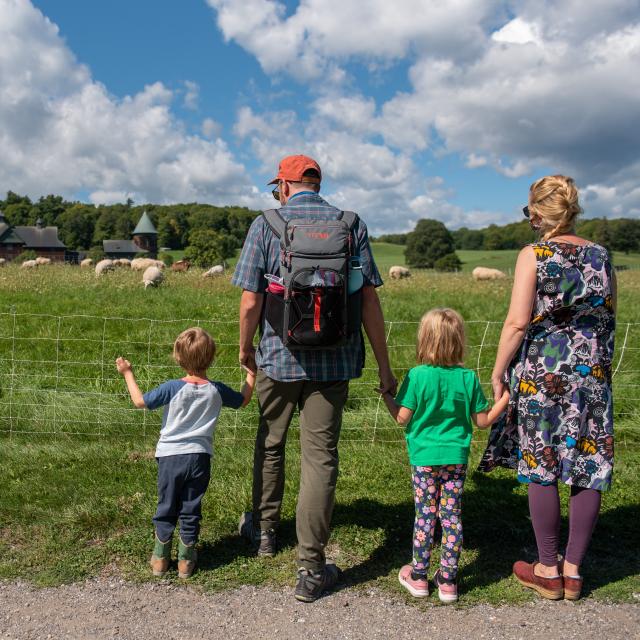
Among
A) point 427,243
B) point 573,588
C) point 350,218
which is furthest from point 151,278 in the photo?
point 427,243

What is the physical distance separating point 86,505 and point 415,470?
236 centimetres

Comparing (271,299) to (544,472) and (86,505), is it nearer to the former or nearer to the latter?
(544,472)

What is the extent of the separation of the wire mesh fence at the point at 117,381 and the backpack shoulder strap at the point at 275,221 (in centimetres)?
300

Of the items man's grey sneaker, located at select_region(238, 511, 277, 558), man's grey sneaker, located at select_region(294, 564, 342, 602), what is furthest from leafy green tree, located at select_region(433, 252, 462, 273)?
man's grey sneaker, located at select_region(294, 564, 342, 602)

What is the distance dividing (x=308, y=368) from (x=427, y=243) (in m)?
80.4

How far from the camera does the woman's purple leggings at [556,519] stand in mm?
3268

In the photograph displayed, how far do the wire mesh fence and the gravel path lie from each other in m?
2.71

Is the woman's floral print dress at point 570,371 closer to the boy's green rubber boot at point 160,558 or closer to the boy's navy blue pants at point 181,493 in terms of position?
the boy's navy blue pants at point 181,493

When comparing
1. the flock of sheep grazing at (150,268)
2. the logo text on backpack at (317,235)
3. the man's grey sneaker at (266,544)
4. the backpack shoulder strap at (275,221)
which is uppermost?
the flock of sheep grazing at (150,268)

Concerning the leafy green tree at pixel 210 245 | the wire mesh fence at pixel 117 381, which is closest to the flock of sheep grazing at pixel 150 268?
the wire mesh fence at pixel 117 381

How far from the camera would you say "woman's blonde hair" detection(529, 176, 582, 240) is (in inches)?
126

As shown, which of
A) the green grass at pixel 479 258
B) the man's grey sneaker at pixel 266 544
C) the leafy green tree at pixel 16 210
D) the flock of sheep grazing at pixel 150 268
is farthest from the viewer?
the leafy green tree at pixel 16 210

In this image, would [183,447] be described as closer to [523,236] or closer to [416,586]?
[416,586]

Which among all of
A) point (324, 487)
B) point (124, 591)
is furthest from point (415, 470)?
point (124, 591)
